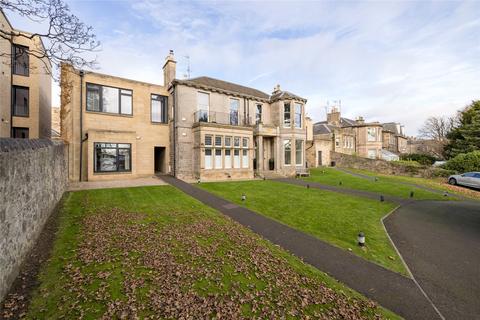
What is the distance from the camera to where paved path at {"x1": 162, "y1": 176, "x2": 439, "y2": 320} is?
14.0 ft

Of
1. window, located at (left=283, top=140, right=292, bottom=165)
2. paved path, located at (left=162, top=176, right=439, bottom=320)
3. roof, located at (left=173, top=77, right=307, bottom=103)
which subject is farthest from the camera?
window, located at (left=283, top=140, right=292, bottom=165)

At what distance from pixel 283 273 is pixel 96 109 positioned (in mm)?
18729

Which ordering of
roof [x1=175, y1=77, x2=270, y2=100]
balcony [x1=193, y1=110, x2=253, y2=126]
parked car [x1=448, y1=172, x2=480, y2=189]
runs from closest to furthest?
parked car [x1=448, y1=172, x2=480, y2=189], balcony [x1=193, y1=110, x2=253, y2=126], roof [x1=175, y1=77, x2=270, y2=100]

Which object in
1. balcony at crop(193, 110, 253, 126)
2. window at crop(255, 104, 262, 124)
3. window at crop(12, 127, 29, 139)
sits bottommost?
window at crop(12, 127, 29, 139)

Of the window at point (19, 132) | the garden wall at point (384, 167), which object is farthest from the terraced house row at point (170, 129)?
the garden wall at point (384, 167)

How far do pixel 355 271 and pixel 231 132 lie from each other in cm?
1580

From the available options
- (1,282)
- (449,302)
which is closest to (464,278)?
(449,302)

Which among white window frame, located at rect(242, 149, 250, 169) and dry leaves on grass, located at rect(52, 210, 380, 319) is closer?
dry leaves on grass, located at rect(52, 210, 380, 319)

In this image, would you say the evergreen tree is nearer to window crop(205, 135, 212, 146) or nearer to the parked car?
the parked car

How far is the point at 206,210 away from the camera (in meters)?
9.61

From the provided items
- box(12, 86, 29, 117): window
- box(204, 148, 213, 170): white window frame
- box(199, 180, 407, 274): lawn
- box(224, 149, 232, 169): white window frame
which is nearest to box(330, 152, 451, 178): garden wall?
box(199, 180, 407, 274): lawn

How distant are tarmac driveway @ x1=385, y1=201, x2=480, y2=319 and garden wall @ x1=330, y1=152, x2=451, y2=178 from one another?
51.8 ft

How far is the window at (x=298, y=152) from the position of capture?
24297mm

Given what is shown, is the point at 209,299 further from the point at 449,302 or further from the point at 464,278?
the point at 464,278
